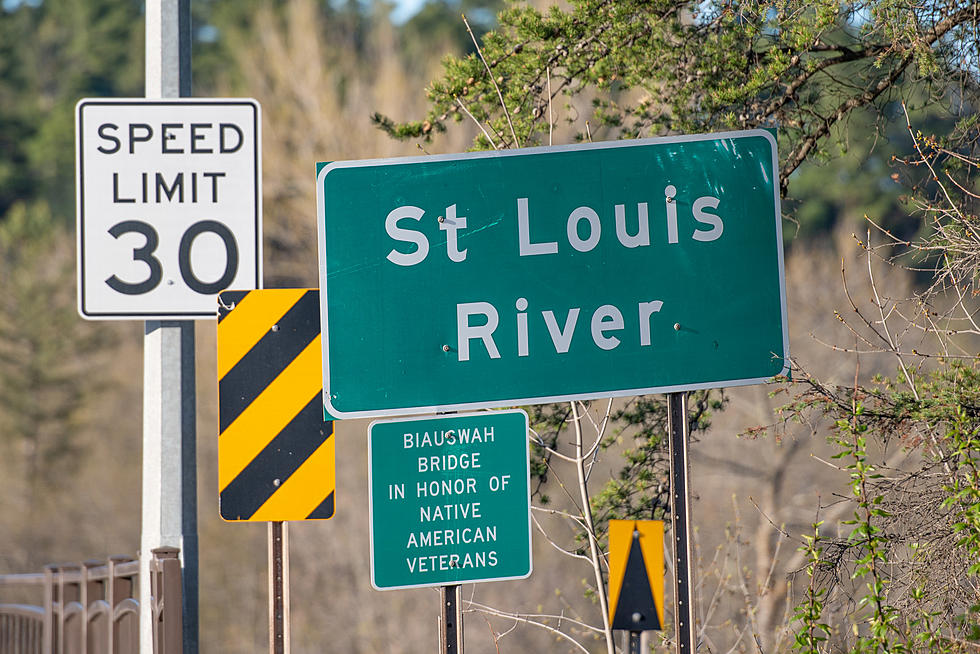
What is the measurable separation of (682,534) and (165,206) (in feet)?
8.44

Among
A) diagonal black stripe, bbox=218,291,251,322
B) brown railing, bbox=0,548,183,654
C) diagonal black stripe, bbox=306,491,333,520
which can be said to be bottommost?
brown railing, bbox=0,548,183,654

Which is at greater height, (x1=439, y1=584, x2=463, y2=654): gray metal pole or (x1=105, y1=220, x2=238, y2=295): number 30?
(x1=105, y1=220, x2=238, y2=295): number 30

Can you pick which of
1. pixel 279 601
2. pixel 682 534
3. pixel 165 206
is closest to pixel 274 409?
pixel 279 601

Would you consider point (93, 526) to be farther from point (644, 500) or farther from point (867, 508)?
point (867, 508)

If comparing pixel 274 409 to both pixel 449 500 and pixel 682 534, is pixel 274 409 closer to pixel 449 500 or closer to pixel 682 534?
pixel 449 500

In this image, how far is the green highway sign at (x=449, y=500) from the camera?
341 cm

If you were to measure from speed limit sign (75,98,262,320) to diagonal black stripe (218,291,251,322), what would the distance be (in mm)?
734

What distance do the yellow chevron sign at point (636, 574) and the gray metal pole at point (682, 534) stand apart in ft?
0.25

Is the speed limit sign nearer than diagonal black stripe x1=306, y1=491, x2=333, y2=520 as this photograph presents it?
No

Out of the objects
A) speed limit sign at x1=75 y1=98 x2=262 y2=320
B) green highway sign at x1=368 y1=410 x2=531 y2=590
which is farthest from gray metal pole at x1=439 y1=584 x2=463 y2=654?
speed limit sign at x1=75 y1=98 x2=262 y2=320

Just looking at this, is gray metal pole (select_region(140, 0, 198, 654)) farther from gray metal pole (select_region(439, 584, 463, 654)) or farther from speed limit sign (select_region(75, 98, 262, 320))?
gray metal pole (select_region(439, 584, 463, 654))

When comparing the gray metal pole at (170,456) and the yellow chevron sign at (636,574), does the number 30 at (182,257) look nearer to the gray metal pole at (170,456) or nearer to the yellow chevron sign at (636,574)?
the gray metal pole at (170,456)

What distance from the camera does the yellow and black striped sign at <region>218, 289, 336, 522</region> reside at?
3766mm

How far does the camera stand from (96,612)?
23.6 feet
